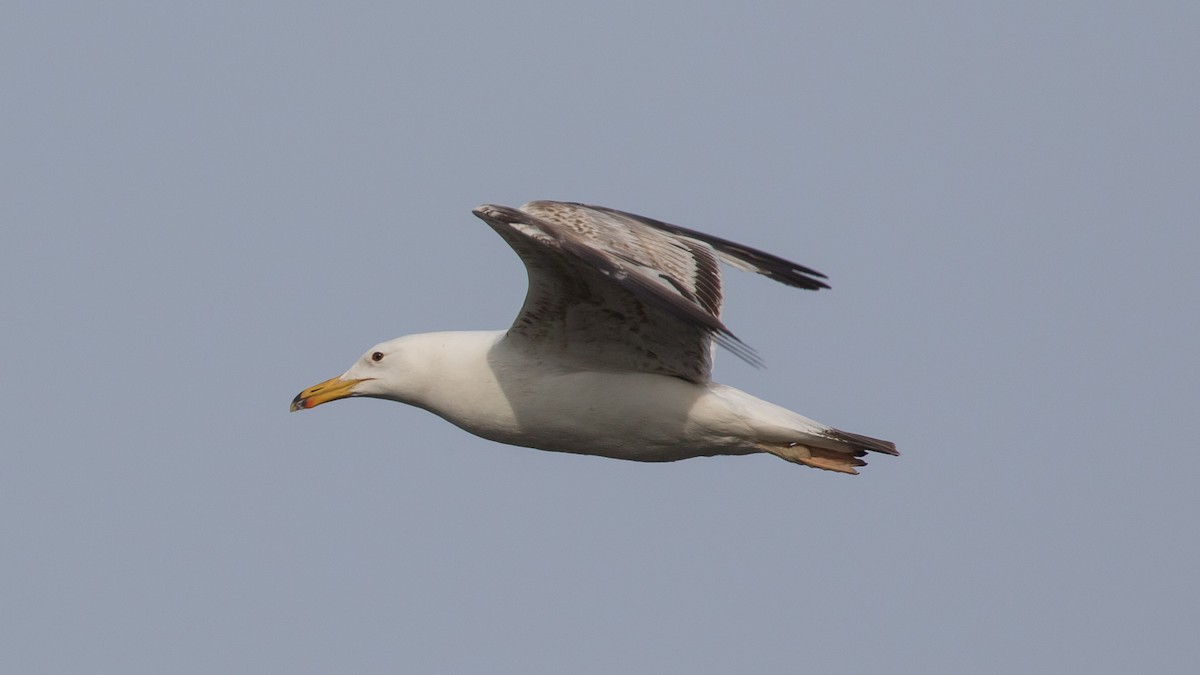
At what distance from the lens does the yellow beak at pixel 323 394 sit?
43.7ft

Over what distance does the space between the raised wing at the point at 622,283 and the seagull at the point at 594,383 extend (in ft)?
0.04

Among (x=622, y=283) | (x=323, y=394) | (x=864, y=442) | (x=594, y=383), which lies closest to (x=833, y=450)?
(x=864, y=442)

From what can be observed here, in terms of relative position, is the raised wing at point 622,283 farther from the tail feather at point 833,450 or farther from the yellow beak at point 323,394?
the yellow beak at point 323,394

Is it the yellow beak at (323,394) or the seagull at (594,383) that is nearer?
the seagull at (594,383)

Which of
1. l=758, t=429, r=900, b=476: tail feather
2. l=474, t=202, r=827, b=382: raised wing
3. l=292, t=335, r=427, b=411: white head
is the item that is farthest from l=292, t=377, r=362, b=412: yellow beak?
l=758, t=429, r=900, b=476: tail feather

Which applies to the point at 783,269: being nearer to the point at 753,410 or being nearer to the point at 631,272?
the point at 753,410

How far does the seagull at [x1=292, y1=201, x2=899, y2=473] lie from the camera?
12.2 metres

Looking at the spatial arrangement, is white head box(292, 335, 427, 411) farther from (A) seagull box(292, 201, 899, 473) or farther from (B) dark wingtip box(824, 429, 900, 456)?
(B) dark wingtip box(824, 429, 900, 456)

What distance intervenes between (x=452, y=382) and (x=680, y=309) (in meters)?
2.50

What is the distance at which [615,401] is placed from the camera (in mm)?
12477

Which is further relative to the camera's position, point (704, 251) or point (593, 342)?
point (704, 251)

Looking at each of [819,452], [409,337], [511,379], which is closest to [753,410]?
[819,452]

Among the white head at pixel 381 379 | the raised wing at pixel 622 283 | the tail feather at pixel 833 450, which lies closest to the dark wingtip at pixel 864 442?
the tail feather at pixel 833 450

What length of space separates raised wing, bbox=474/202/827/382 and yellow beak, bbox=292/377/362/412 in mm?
A: 1500
